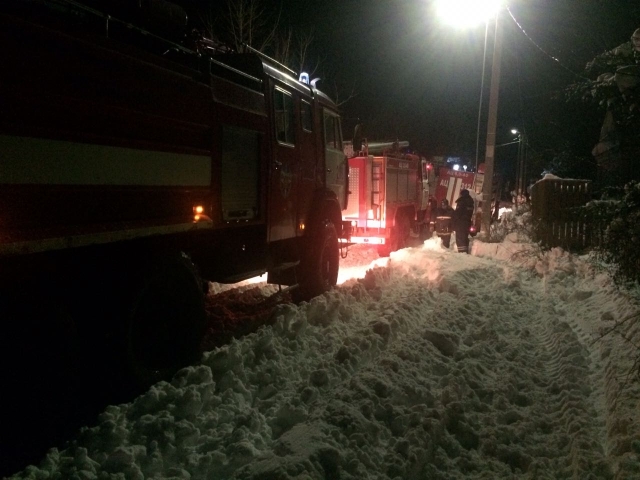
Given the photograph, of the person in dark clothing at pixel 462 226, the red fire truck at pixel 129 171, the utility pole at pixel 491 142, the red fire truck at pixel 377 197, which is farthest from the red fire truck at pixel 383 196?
the red fire truck at pixel 129 171

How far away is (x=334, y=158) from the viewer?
8.89m

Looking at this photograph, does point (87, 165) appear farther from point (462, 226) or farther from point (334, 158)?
point (462, 226)

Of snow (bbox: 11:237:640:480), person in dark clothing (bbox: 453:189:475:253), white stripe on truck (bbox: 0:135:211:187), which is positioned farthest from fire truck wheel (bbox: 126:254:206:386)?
person in dark clothing (bbox: 453:189:475:253)

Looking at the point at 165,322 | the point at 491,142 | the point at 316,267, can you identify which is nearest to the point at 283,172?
the point at 316,267

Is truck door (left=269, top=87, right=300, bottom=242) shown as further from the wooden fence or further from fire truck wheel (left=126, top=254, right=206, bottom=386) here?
the wooden fence

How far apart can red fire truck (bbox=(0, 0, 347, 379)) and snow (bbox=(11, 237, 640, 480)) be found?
72 cm

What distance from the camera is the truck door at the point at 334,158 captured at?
28.0 feet

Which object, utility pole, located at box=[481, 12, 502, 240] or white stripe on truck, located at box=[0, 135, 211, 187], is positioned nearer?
white stripe on truck, located at box=[0, 135, 211, 187]

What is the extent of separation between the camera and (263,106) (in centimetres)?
612

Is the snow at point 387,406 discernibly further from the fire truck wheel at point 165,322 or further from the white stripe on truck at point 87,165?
the white stripe on truck at point 87,165

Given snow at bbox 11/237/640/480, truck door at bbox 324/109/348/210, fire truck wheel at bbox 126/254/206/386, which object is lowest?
snow at bbox 11/237/640/480

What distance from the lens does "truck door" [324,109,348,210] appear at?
28.0ft

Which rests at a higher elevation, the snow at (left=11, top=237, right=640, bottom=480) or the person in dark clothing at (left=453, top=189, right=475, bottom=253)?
the person in dark clothing at (left=453, top=189, right=475, bottom=253)

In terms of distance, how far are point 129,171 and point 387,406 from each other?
8.20 feet
